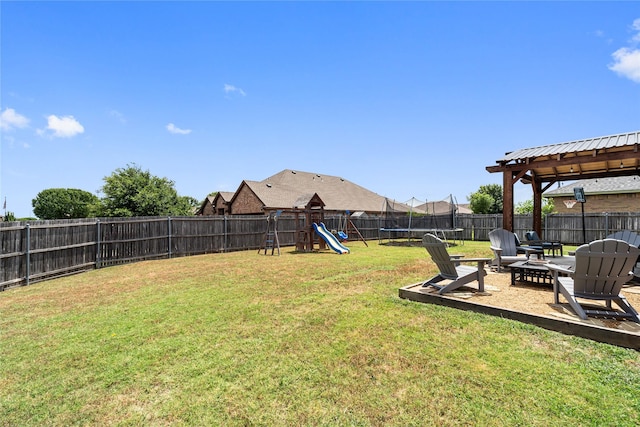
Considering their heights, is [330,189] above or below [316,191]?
above

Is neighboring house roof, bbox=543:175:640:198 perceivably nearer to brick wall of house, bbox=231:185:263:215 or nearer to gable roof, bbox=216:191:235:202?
brick wall of house, bbox=231:185:263:215

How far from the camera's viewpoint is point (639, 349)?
2.93 metres

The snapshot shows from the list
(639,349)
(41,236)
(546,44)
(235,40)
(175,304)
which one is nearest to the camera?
(639,349)

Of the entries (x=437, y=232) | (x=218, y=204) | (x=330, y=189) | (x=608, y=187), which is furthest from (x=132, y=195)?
(x=608, y=187)

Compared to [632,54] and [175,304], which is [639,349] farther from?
[632,54]

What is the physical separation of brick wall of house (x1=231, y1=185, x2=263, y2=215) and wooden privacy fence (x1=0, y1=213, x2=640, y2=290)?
→ 18.6 ft

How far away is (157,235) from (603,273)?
1329 centimetres

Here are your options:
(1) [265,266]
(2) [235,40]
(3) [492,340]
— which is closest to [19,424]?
(3) [492,340]

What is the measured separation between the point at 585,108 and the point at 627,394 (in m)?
12.5

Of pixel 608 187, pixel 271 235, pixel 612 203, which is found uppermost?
pixel 608 187

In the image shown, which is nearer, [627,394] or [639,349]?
[627,394]

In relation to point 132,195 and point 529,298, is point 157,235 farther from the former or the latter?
point 132,195

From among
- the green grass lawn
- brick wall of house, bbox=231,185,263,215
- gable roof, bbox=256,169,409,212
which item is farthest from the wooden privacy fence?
gable roof, bbox=256,169,409,212

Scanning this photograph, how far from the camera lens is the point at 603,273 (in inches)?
142
